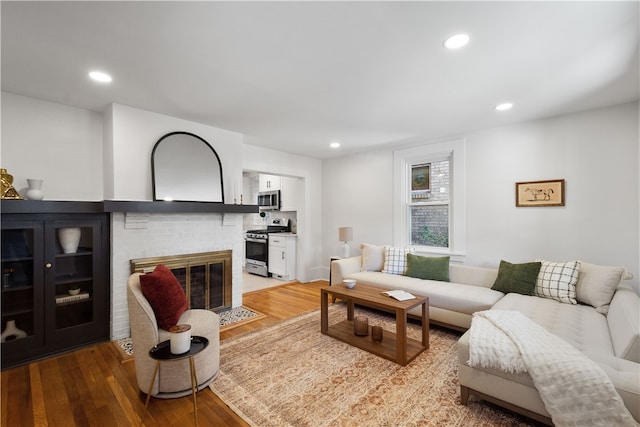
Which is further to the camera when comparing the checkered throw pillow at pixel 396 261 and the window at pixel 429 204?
the window at pixel 429 204

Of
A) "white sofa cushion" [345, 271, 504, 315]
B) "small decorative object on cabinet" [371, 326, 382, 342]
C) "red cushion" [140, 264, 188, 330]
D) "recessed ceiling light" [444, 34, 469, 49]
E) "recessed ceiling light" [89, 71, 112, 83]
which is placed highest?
"recessed ceiling light" [89, 71, 112, 83]

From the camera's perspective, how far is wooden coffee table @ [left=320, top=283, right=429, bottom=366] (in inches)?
95.7

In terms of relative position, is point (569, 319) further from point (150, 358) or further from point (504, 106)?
point (150, 358)

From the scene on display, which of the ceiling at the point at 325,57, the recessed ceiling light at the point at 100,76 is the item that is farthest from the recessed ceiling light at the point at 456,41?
the recessed ceiling light at the point at 100,76

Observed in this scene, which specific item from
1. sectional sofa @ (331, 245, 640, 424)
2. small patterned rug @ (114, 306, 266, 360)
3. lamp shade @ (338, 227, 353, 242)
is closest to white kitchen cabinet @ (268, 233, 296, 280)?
lamp shade @ (338, 227, 353, 242)

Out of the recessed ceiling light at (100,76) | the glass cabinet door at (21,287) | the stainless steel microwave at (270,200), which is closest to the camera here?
the recessed ceiling light at (100,76)

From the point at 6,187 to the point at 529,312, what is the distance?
475cm

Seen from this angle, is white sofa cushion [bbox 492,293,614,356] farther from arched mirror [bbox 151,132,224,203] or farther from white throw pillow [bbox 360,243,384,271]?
arched mirror [bbox 151,132,224,203]

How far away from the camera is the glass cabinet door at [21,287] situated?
2395 mm

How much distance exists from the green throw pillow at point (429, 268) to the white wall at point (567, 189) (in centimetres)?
49

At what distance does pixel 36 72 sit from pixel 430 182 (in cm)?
457

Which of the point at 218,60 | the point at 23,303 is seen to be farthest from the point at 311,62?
the point at 23,303

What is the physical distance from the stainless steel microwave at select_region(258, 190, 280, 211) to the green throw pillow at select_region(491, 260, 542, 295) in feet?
13.8

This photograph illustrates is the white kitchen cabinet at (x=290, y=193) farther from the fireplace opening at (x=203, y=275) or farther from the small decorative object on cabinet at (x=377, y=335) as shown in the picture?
the small decorative object on cabinet at (x=377, y=335)
